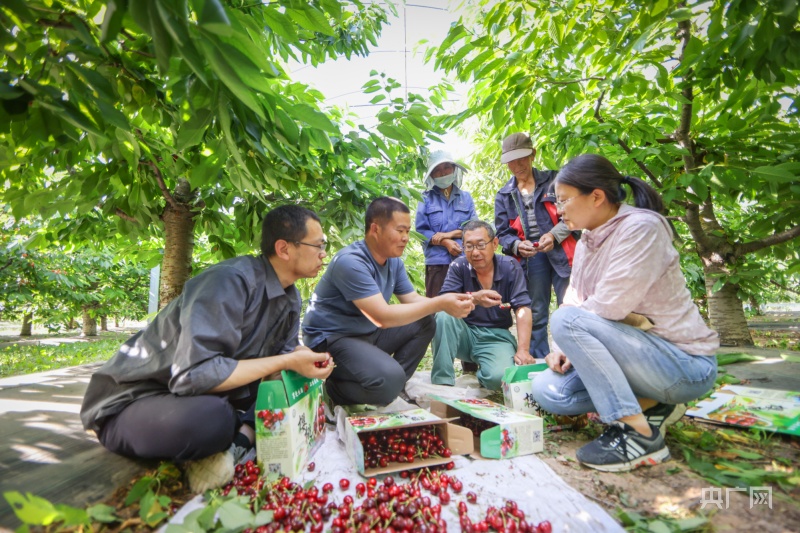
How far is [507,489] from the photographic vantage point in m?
1.46

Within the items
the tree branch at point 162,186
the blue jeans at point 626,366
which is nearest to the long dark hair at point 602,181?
the blue jeans at point 626,366

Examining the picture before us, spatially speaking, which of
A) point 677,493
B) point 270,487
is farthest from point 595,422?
point 270,487

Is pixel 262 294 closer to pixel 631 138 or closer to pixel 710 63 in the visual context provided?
pixel 710 63

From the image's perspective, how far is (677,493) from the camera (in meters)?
1.37

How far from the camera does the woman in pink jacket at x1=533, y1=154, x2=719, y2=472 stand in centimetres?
160

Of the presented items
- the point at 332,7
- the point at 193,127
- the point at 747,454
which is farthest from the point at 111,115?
the point at 747,454

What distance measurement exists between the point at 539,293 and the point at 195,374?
2663 millimetres

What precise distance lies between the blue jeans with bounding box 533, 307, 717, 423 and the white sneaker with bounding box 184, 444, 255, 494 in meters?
1.54

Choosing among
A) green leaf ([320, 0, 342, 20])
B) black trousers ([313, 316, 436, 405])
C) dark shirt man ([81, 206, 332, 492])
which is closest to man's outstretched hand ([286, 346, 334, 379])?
dark shirt man ([81, 206, 332, 492])

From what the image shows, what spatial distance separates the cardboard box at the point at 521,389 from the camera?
2.20m

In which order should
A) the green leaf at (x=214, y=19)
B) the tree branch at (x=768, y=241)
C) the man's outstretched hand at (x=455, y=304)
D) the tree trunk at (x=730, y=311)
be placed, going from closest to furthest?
the green leaf at (x=214, y=19), the man's outstretched hand at (x=455, y=304), the tree branch at (x=768, y=241), the tree trunk at (x=730, y=311)

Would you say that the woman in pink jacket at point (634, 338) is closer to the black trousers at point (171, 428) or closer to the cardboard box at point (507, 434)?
the cardboard box at point (507, 434)

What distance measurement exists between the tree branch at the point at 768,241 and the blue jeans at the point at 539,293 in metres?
1.96

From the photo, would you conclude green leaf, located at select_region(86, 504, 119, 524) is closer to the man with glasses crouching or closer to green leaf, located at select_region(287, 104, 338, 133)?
green leaf, located at select_region(287, 104, 338, 133)
